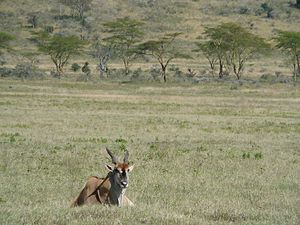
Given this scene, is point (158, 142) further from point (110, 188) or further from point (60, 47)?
point (60, 47)

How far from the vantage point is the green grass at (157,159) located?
33.7 ft

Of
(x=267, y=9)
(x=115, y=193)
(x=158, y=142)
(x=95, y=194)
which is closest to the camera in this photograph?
(x=115, y=193)

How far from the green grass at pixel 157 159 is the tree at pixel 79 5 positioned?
68.4m

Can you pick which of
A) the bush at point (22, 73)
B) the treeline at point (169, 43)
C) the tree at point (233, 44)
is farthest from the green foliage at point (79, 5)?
the bush at point (22, 73)

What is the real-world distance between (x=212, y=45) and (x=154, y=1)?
5024cm

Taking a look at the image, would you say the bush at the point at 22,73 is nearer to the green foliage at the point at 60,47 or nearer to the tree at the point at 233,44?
the green foliage at the point at 60,47

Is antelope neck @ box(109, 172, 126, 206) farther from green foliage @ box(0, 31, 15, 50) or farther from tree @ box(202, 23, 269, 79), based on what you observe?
green foliage @ box(0, 31, 15, 50)

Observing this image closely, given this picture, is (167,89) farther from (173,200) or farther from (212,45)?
(173,200)

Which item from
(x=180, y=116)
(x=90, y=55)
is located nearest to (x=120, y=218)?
(x=180, y=116)

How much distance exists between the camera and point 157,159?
1741 cm

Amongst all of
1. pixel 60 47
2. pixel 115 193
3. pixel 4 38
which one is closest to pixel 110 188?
pixel 115 193

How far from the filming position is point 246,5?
120688 millimetres

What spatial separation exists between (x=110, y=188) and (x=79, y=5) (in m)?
98.0

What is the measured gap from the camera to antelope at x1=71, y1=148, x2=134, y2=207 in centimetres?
1015
